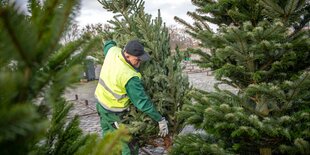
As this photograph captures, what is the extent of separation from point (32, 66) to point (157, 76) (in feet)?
12.9

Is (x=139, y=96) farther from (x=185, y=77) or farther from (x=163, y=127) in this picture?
(x=185, y=77)

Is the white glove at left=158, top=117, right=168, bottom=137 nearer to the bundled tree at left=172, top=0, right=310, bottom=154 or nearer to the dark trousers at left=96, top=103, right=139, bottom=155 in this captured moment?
the dark trousers at left=96, top=103, right=139, bottom=155

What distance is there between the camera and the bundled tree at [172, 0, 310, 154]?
2594mm

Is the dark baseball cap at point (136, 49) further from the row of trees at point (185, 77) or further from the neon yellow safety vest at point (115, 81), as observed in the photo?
the row of trees at point (185, 77)

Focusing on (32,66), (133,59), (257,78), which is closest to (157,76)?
(133,59)

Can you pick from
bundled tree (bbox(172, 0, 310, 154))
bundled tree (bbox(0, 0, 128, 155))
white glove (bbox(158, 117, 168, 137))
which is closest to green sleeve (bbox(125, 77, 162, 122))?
white glove (bbox(158, 117, 168, 137))

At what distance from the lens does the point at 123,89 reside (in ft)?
14.9

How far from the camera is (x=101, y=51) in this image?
5879 mm

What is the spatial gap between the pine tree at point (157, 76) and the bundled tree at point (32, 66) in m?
3.71

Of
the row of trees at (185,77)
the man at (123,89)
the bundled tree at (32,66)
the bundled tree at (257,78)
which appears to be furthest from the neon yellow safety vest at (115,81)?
the bundled tree at (32,66)

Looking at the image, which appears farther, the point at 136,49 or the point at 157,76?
the point at 157,76

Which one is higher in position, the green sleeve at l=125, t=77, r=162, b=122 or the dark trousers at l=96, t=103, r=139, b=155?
the green sleeve at l=125, t=77, r=162, b=122

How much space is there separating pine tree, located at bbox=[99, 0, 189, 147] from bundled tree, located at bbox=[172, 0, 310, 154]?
52.9 inches

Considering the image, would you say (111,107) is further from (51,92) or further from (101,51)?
(51,92)
